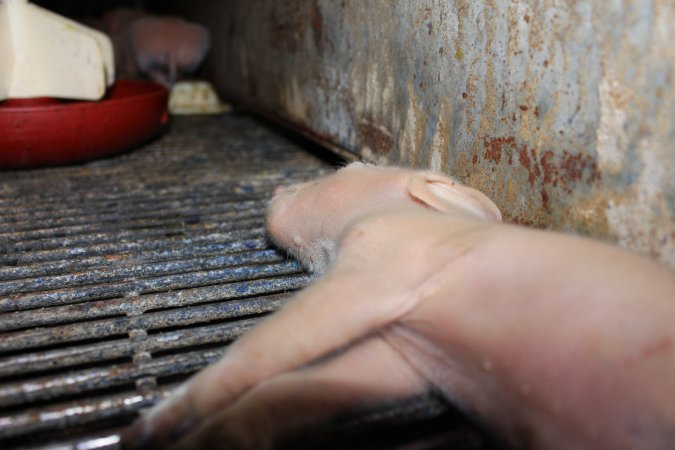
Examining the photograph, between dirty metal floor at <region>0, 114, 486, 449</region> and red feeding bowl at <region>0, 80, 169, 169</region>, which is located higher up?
red feeding bowl at <region>0, 80, 169, 169</region>

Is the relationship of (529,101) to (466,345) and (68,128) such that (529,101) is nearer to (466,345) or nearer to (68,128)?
(466,345)

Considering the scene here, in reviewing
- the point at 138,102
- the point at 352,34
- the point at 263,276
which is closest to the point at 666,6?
the point at 263,276

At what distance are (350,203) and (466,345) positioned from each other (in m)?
0.61

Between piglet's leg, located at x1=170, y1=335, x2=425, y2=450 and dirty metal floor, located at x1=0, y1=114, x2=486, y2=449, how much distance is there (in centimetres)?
4

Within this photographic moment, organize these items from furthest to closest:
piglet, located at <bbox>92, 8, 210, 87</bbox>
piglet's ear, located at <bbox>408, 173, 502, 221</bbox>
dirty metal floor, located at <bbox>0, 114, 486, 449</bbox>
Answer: piglet, located at <bbox>92, 8, 210, 87</bbox>
piglet's ear, located at <bbox>408, 173, 502, 221</bbox>
dirty metal floor, located at <bbox>0, 114, 486, 449</bbox>

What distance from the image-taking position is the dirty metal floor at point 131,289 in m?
1.30

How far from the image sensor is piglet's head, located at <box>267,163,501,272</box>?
64.7 inches

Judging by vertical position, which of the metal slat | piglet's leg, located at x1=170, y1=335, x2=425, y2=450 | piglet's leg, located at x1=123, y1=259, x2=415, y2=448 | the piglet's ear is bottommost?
the metal slat

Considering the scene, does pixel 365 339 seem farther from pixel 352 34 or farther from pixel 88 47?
pixel 88 47

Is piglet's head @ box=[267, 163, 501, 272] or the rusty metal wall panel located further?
piglet's head @ box=[267, 163, 501, 272]

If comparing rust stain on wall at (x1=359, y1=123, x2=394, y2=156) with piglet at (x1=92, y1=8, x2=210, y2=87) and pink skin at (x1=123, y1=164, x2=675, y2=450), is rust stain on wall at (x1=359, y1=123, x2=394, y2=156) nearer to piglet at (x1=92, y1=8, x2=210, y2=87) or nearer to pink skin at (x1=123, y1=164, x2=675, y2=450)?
pink skin at (x1=123, y1=164, x2=675, y2=450)

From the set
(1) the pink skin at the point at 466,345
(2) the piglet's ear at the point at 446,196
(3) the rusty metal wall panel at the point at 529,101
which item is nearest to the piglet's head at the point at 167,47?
(3) the rusty metal wall panel at the point at 529,101

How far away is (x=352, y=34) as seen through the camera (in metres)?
2.84

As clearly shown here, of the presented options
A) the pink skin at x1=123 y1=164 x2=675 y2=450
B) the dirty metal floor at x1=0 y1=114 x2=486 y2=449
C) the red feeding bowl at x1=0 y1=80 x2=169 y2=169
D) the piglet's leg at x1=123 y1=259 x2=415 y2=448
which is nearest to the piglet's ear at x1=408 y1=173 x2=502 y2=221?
the pink skin at x1=123 y1=164 x2=675 y2=450
